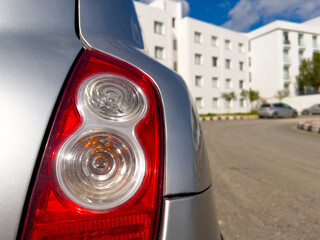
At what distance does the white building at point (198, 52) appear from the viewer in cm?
2589

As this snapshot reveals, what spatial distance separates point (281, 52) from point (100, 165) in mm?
38449

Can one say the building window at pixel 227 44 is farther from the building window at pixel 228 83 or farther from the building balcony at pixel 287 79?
the building balcony at pixel 287 79

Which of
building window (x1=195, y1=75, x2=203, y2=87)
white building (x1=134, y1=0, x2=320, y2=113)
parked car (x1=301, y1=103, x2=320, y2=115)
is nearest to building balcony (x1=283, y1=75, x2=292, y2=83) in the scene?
white building (x1=134, y1=0, x2=320, y2=113)

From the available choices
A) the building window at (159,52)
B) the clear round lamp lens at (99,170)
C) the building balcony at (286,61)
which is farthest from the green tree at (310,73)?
the clear round lamp lens at (99,170)

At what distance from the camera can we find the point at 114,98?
2.06 feet

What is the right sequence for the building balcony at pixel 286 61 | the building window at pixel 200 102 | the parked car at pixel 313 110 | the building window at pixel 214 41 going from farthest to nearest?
the building balcony at pixel 286 61, the building window at pixel 214 41, the building window at pixel 200 102, the parked car at pixel 313 110

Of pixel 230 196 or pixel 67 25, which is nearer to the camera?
pixel 67 25

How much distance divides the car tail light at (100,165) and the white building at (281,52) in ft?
123

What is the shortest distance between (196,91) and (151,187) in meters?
28.0

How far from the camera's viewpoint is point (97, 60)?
27.0 inches

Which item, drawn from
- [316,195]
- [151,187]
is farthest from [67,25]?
[316,195]

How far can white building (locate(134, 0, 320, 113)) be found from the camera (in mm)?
26141

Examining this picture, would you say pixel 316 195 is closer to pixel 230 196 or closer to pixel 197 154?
pixel 230 196

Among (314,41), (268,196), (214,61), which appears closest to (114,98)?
(268,196)
